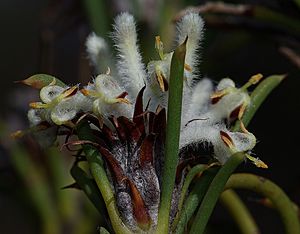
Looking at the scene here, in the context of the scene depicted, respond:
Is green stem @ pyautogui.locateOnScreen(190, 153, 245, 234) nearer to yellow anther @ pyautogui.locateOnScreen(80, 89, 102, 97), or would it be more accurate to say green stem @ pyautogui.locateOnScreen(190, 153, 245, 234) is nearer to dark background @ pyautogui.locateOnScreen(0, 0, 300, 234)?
yellow anther @ pyautogui.locateOnScreen(80, 89, 102, 97)

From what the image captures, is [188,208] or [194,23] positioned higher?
[194,23]

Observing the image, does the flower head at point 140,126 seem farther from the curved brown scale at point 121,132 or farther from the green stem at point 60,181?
the green stem at point 60,181

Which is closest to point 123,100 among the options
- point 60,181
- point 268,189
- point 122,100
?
point 122,100

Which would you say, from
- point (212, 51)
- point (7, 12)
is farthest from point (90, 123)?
point (7, 12)

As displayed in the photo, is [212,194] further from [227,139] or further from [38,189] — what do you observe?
[38,189]

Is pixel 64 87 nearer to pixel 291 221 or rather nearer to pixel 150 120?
pixel 150 120
